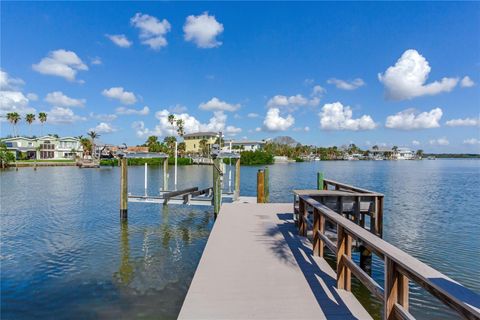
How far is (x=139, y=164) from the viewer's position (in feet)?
241

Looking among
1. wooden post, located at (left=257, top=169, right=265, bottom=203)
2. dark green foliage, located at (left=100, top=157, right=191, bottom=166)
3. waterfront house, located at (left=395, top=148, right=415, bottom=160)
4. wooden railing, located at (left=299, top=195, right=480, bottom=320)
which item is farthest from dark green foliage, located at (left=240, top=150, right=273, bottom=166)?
waterfront house, located at (left=395, top=148, right=415, bottom=160)

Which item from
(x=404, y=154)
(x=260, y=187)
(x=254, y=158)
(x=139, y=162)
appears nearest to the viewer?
(x=260, y=187)

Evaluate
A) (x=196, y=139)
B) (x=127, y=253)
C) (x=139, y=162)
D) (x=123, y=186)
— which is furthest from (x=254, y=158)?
(x=127, y=253)

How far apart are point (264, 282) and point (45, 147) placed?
86215mm

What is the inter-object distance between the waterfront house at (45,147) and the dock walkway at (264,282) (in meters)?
79.4

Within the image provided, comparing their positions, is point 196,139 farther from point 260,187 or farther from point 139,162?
point 260,187

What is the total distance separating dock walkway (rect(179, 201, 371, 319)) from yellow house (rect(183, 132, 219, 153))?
3591 inches

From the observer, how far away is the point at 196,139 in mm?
103625

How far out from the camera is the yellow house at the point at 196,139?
99.6m

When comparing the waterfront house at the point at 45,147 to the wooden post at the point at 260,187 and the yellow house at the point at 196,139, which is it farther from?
the wooden post at the point at 260,187

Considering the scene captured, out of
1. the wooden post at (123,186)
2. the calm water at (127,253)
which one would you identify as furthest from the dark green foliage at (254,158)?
the wooden post at (123,186)

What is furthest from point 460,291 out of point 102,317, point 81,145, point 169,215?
point 81,145

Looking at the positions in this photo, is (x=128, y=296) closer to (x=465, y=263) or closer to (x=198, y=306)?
(x=198, y=306)

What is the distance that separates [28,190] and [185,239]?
21.2 meters
